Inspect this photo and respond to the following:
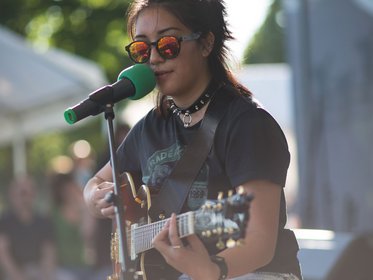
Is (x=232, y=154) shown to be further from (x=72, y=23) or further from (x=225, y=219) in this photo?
(x=72, y=23)

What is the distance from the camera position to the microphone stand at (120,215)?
2740 mm

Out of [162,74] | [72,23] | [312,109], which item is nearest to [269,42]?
[72,23]

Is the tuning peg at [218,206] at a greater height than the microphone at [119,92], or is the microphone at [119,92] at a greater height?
the microphone at [119,92]

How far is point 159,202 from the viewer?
2.99 meters

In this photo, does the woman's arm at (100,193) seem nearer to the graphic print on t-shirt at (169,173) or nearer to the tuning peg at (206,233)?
the graphic print on t-shirt at (169,173)

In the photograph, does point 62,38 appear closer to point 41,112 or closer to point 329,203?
point 41,112

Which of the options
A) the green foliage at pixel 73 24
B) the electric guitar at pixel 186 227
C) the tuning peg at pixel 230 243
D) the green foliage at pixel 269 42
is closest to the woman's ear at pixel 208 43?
Result: the electric guitar at pixel 186 227

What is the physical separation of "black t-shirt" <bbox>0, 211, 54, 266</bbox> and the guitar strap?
6023 millimetres

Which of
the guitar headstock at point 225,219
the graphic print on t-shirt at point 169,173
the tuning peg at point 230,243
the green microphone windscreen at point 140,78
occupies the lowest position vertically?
the tuning peg at point 230,243

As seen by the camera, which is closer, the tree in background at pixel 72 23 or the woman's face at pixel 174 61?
the woman's face at pixel 174 61

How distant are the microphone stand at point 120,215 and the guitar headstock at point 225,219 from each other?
294 mm

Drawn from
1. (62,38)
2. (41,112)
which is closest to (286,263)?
(41,112)

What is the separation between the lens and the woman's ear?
3.07 meters

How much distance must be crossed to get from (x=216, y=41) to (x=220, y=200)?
800mm
